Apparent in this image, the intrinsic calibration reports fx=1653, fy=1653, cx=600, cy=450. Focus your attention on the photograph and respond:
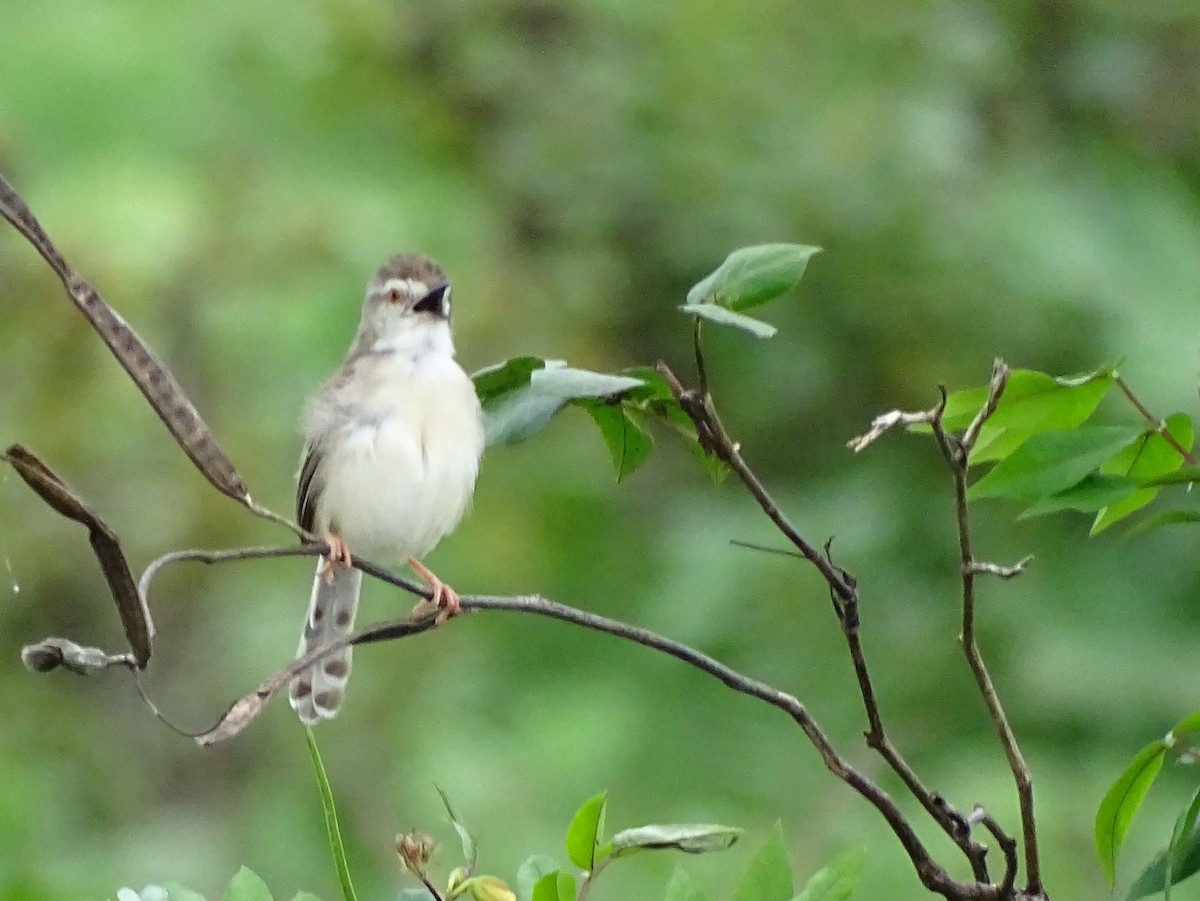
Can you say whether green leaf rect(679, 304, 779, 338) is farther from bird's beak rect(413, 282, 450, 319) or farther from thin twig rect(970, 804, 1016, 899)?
bird's beak rect(413, 282, 450, 319)

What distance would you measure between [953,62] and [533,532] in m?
1.55

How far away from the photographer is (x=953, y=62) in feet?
13.3

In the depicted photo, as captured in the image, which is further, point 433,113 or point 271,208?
point 433,113

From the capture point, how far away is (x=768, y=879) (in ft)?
3.35

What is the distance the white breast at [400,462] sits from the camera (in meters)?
2.49

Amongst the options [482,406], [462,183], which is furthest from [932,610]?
[482,406]

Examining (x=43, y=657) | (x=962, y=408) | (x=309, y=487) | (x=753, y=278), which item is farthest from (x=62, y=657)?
(x=309, y=487)

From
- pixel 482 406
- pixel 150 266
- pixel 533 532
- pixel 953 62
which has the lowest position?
pixel 533 532

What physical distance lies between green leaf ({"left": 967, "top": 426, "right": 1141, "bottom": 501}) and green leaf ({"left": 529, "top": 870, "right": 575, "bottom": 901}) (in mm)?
348

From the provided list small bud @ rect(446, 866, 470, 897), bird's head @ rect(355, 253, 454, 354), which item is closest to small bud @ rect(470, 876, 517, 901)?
small bud @ rect(446, 866, 470, 897)

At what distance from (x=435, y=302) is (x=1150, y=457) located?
169cm

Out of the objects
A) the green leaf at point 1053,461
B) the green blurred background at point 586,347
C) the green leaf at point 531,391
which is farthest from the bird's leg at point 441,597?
the green blurred background at point 586,347

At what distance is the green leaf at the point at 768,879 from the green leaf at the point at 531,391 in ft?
1.05

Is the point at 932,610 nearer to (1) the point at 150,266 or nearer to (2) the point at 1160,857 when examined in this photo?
(1) the point at 150,266
